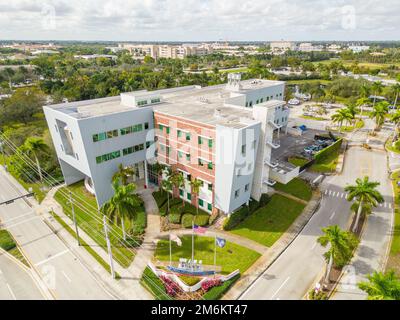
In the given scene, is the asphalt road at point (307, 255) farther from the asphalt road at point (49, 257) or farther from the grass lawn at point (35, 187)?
the grass lawn at point (35, 187)

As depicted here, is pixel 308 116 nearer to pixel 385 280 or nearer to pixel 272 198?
pixel 272 198

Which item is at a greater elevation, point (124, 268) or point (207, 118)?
point (207, 118)

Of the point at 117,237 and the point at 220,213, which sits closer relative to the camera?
the point at 117,237

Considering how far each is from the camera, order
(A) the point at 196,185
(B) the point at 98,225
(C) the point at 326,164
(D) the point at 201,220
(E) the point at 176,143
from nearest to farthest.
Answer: (D) the point at 201,220
(A) the point at 196,185
(B) the point at 98,225
(E) the point at 176,143
(C) the point at 326,164

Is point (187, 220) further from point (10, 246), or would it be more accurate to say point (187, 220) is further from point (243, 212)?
point (10, 246)

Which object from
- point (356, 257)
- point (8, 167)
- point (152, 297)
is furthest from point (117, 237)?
point (8, 167)

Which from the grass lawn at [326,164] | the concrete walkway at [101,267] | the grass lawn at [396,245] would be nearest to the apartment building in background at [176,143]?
the concrete walkway at [101,267]

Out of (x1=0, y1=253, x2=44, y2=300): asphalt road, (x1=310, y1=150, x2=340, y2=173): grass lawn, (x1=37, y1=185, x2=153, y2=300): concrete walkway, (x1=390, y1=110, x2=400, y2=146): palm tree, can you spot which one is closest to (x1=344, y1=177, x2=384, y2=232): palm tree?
(x1=310, y1=150, x2=340, y2=173): grass lawn

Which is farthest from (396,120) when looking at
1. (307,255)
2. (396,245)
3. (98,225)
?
(98,225)
